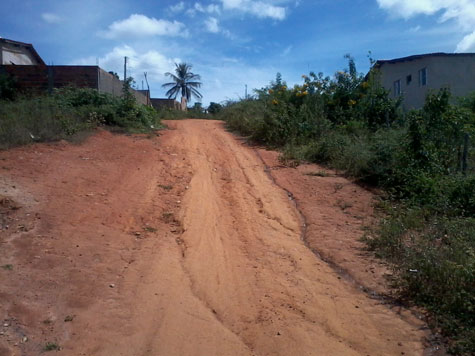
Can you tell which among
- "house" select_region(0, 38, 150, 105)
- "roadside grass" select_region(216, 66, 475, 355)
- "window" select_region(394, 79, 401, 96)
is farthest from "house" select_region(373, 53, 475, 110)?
"house" select_region(0, 38, 150, 105)

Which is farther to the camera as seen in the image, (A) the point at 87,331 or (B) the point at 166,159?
(B) the point at 166,159

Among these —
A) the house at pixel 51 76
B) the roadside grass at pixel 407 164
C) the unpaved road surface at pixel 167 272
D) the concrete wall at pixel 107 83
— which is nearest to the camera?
the unpaved road surface at pixel 167 272

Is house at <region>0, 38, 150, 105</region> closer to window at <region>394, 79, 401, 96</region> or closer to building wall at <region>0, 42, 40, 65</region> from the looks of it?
building wall at <region>0, 42, 40, 65</region>

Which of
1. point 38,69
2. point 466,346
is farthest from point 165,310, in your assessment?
point 38,69

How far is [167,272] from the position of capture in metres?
5.45

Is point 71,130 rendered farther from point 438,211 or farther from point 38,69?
point 438,211

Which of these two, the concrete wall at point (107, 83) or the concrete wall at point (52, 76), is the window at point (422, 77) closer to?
the concrete wall at point (107, 83)

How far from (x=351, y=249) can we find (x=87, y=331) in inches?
158

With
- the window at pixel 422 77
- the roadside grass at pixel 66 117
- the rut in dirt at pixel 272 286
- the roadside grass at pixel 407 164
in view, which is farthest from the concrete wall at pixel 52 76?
the window at pixel 422 77

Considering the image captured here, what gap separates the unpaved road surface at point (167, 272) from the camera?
404cm

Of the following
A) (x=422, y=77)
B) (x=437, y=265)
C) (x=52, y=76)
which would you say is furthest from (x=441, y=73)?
(x=437, y=265)

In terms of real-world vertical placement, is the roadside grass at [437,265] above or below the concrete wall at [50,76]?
below

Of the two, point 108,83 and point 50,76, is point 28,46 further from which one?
point 108,83

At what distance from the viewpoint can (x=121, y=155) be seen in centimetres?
1134
